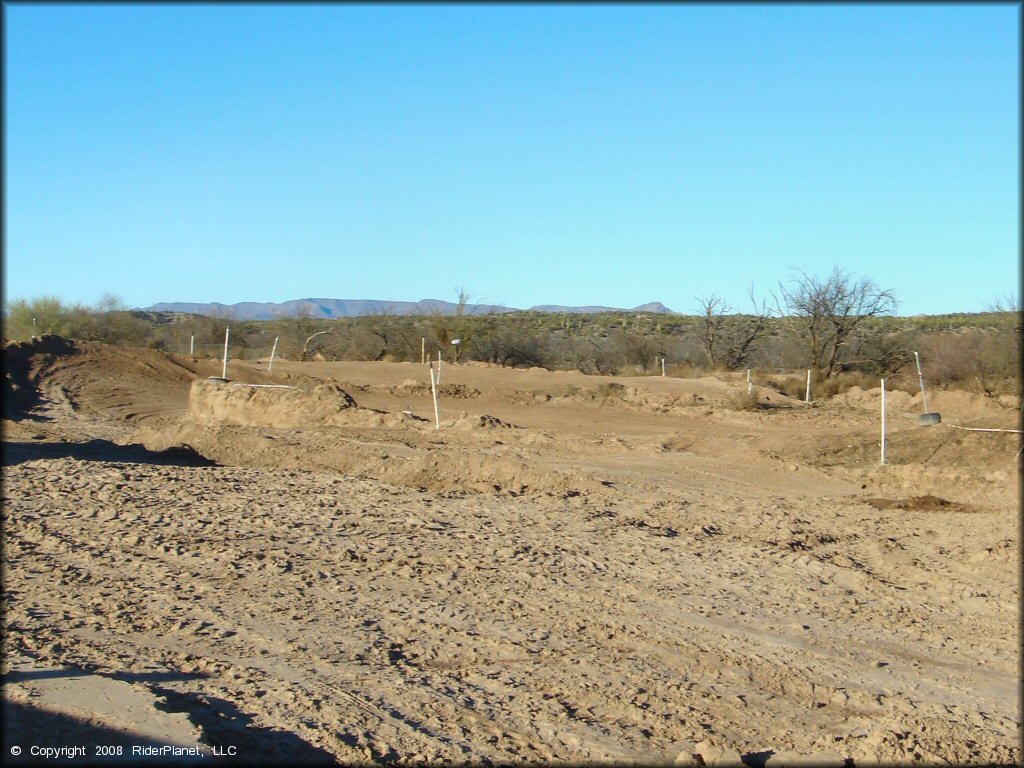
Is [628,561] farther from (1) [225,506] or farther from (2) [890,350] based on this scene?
(2) [890,350]

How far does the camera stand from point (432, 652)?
25.1 feet

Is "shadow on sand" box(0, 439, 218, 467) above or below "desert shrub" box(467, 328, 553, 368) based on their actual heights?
below

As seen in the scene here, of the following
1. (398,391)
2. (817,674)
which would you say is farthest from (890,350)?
(817,674)

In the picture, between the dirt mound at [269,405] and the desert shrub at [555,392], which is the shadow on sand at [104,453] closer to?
the dirt mound at [269,405]

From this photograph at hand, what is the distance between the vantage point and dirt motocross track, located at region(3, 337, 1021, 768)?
20.2ft

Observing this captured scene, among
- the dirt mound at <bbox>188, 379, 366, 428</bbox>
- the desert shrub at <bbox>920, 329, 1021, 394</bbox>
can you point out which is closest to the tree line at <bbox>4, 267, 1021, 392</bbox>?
the desert shrub at <bbox>920, 329, 1021, 394</bbox>

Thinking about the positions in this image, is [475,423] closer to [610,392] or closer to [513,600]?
[610,392]

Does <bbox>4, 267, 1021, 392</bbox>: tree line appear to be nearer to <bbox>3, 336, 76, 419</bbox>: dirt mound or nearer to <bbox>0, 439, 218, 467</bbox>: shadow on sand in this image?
<bbox>3, 336, 76, 419</bbox>: dirt mound

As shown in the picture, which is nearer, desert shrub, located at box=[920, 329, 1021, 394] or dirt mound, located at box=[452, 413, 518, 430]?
dirt mound, located at box=[452, 413, 518, 430]

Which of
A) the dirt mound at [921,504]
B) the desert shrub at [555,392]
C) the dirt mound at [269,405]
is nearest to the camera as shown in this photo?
the dirt mound at [921,504]

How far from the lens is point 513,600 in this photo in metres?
9.07

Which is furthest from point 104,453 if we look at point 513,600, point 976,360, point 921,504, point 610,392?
point 976,360

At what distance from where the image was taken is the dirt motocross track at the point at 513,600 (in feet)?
20.2

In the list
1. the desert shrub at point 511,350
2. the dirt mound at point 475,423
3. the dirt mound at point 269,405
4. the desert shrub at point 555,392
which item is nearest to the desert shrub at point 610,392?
the desert shrub at point 555,392
